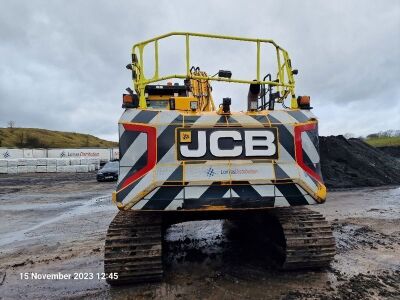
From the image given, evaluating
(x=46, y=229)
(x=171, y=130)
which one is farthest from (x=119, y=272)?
(x=46, y=229)

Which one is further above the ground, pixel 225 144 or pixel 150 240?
pixel 225 144

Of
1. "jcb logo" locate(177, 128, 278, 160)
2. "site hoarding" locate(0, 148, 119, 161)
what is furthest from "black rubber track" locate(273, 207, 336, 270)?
"site hoarding" locate(0, 148, 119, 161)

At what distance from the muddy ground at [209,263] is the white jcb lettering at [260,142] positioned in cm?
147

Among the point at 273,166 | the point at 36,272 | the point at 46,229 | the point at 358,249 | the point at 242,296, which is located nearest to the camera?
the point at 242,296

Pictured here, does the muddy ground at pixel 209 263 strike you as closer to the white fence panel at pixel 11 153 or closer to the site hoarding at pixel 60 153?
the site hoarding at pixel 60 153

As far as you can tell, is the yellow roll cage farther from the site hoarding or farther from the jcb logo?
the site hoarding

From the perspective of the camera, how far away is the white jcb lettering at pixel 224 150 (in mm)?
4102

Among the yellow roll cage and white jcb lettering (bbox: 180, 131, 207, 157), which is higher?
the yellow roll cage

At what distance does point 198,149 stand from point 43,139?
3675 inches

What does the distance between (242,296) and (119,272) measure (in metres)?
1.34

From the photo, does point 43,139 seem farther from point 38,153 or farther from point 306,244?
point 306,244

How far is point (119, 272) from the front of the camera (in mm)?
4078

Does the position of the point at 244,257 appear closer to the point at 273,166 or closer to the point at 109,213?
the point at 273,166

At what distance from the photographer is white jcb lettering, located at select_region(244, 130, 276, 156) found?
4152 mm
